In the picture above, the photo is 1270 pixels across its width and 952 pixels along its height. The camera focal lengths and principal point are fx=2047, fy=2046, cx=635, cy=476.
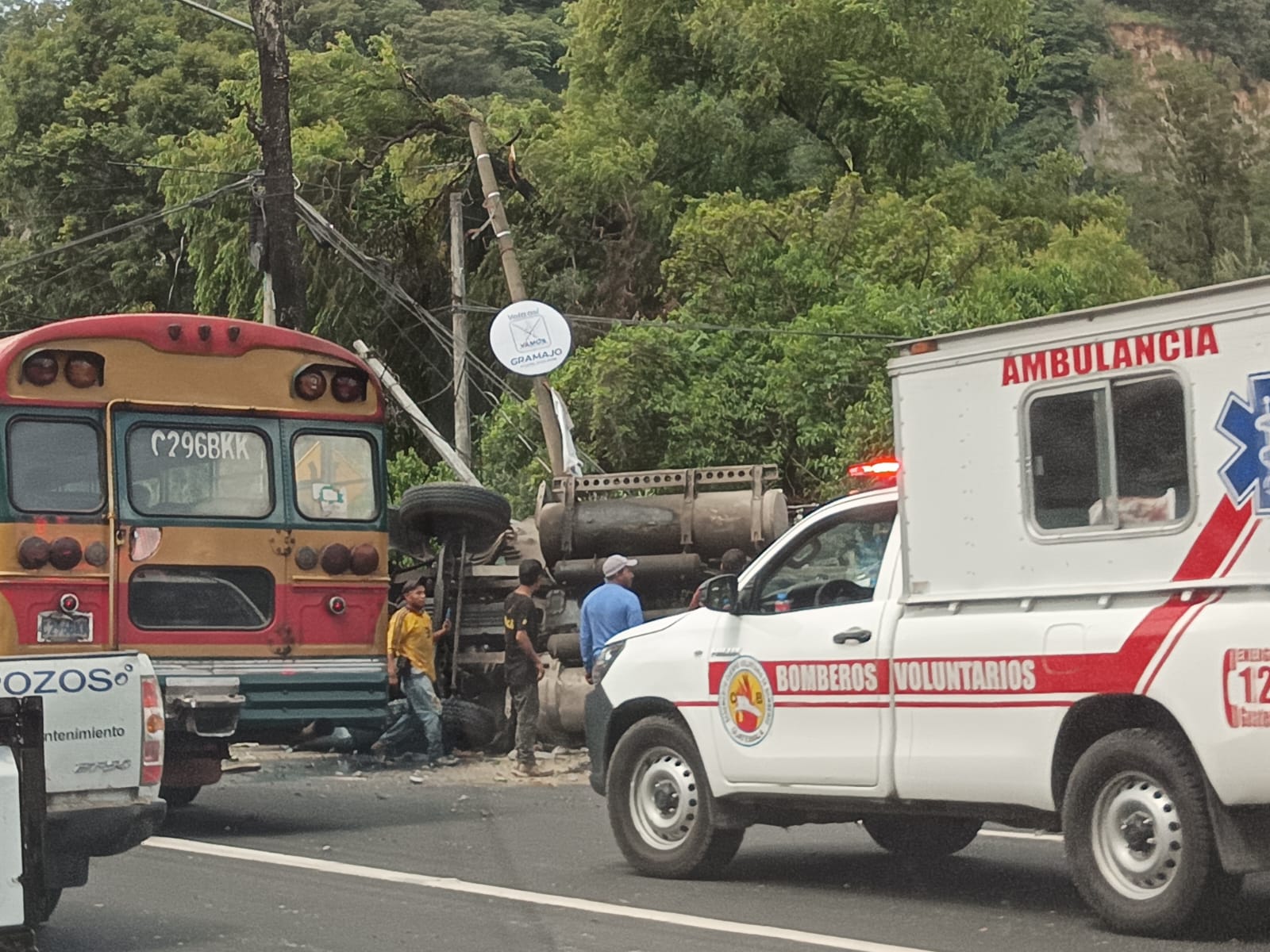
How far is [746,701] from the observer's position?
391 inches

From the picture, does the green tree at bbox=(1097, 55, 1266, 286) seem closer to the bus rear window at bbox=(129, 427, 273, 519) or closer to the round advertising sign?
the round advertising sign

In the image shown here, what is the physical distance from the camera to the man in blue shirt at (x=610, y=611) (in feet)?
50.9

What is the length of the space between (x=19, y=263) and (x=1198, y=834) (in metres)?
39.3

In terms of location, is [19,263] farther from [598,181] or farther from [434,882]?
[434,882]

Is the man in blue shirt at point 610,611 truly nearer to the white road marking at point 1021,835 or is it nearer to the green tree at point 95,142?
the white road marking at point 1021,835

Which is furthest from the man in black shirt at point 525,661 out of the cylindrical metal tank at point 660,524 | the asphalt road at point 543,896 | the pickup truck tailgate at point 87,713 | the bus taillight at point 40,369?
the pickup truck tailgate at point 87,713

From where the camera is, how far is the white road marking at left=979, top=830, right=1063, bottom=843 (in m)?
11.7

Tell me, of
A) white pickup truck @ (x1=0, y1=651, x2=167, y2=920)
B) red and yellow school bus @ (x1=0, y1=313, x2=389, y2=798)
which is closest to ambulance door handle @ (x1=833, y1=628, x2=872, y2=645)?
white pickup truck @ (x1=0, y1=651, x2=167, y2=920)

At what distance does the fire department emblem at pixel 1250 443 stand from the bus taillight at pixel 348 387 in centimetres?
704

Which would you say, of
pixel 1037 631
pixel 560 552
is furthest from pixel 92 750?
pixel 560 552

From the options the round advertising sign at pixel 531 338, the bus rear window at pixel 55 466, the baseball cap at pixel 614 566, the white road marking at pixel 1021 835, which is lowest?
the white road marking at pixel 1021 835

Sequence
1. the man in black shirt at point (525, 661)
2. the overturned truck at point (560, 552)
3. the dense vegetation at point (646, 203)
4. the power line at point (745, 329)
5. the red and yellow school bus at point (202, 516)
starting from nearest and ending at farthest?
the red and yellow school bus at point (202, 516) → the man in black shirt at point (525, 661) → the overturned truck at point (560, 552) → the power line at point (745, 329) → the dense vegetation at point (646, 203)

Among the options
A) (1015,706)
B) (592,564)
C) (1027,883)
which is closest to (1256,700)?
(1015,706)

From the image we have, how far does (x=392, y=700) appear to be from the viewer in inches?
707
